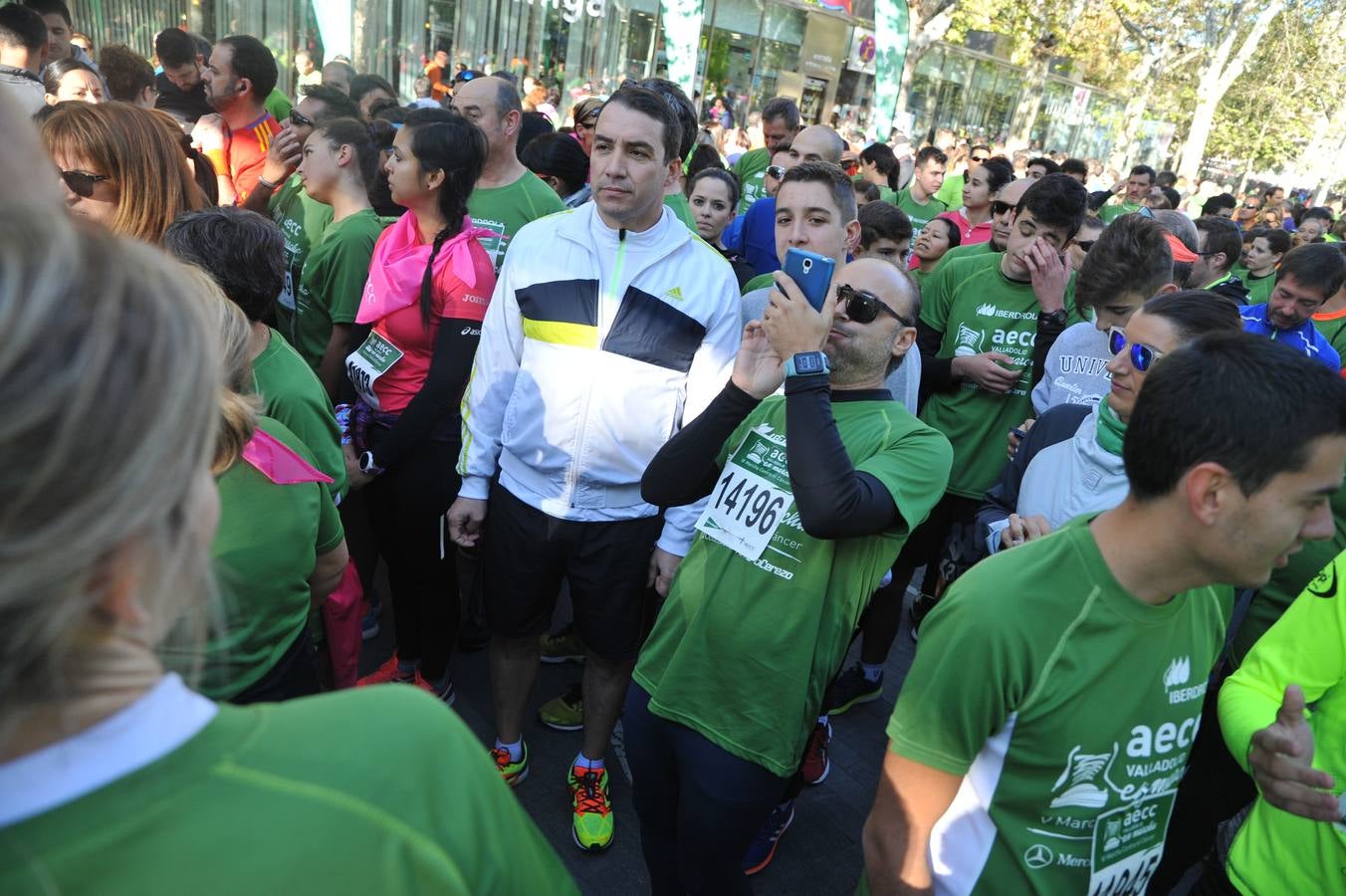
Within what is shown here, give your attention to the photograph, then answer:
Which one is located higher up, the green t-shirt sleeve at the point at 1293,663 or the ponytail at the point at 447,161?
the ponytail at the point at 447,161

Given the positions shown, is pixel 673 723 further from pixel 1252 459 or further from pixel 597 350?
pixel 1252 459

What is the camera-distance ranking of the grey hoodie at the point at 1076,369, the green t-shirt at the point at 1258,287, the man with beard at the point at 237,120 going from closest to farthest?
the grey hoodie at the point at 1076,369
the man with beard at the point at 237,120
the green t-shirt at the point at 1258,287

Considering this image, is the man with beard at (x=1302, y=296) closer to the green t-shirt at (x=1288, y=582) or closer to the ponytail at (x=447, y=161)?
the green t-shirt at (x=1288, y=582)

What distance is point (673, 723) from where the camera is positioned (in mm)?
2305

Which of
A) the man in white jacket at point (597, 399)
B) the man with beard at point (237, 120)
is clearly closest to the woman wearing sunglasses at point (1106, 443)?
the man in white jacket at point (597, 399)

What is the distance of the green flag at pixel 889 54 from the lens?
16.7 metres

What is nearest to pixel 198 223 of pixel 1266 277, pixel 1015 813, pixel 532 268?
pixel 532 268

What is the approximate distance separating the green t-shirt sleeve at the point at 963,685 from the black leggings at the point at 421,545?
2278mm

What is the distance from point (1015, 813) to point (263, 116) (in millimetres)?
5436

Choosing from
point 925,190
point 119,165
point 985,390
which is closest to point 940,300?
point 985,390

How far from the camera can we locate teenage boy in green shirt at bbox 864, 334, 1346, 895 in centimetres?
148

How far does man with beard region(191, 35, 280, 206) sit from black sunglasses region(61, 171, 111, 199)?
2.12m

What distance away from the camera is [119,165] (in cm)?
296

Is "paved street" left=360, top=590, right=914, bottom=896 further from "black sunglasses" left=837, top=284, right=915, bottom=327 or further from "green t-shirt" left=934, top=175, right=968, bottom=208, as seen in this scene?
"green t-shirt" left=934, top=175, right=968, bottom=208
